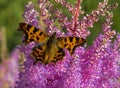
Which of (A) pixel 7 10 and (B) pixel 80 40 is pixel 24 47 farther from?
(A) pixel 7 10

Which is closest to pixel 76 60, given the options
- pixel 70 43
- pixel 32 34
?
pixel 70 43

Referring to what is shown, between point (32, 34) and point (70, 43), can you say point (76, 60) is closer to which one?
point (70, 43)

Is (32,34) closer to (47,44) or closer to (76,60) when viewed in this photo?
(47,44)

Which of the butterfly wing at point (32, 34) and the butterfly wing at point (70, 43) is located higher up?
the butterfly wing at point (32, 34)

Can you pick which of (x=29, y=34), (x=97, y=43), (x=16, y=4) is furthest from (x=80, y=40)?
(x=16, y=4)

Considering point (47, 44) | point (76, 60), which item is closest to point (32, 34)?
point (47, 44)
